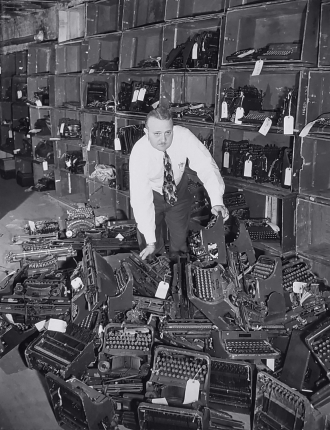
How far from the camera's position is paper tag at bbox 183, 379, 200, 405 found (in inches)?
85.4

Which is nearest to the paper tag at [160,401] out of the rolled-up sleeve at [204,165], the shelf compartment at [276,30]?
the rolled-up sleeve at [204,165]

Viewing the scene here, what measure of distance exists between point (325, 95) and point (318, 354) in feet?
6.55

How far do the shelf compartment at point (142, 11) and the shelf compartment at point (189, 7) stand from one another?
459 mm

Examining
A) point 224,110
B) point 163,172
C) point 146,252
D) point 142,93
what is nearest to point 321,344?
point 146,252

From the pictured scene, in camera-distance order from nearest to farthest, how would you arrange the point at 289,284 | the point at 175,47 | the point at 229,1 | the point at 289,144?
the point at 289,284, the point at 229,1, the point at 289,144, the point at 175,47

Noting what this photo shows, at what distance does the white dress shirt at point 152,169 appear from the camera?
3.17 meters

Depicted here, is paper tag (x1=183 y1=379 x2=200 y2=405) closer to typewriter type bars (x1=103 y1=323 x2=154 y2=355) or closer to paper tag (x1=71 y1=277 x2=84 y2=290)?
typewriter type bars (x1=103 y1=323 x2=154 y2=355)

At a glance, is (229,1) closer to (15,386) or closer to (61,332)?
(61,332)

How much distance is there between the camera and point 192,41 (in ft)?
13.6

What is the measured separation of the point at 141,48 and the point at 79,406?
4.33 metres

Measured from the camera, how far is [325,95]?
3.37 m

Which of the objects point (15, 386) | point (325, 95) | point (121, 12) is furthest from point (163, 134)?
point (121, 12)

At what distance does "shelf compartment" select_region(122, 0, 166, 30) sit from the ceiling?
2.05 metres

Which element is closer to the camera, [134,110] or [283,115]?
[283,115]
